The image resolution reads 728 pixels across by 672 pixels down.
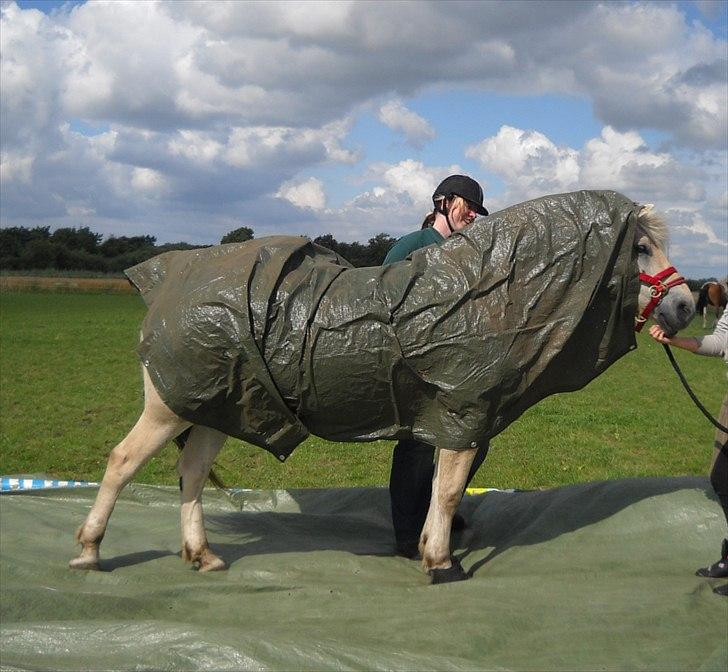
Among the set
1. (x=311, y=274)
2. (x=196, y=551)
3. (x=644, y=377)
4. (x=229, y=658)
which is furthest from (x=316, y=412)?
(x=644, y=377)

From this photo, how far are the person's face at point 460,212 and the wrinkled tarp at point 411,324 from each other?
80 centimetres

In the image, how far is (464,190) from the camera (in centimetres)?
494

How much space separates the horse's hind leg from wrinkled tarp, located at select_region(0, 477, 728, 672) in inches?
6.4

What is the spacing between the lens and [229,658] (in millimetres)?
3045

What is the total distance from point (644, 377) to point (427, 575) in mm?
12868

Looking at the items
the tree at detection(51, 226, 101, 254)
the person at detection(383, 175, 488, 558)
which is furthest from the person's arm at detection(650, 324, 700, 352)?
the tree at detection(51, 226, 101, 254)

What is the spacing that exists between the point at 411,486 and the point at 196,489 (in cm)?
125

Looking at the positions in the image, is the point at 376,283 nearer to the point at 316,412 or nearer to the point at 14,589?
the point at 316,412

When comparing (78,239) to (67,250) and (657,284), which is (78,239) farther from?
(657,284)

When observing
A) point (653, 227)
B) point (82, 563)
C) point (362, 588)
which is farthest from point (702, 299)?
point (82, 563)

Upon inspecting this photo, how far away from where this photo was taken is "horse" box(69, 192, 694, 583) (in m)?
4.02

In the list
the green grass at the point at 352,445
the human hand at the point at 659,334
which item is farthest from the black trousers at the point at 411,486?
the green grass at the point at 352,445

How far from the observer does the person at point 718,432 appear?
4.07 metres

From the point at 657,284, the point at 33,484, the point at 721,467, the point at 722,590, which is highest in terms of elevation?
the point at 657,284
